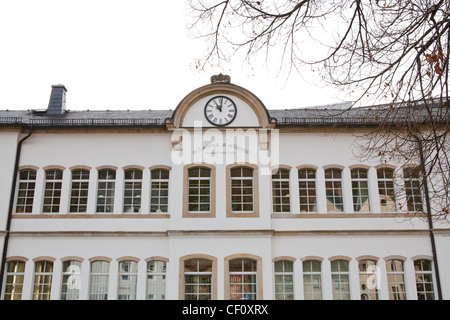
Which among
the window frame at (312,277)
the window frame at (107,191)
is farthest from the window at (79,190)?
the window frame at (312,277)

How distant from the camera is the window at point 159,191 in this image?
15828 millimetres

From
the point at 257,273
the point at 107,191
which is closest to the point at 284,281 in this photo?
the point at 257,273

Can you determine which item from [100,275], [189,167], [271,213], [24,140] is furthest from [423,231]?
[24,140]

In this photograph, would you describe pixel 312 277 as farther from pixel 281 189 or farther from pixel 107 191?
pixel 107 191

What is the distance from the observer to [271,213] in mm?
15516

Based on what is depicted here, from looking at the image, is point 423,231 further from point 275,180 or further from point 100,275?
point 100,275

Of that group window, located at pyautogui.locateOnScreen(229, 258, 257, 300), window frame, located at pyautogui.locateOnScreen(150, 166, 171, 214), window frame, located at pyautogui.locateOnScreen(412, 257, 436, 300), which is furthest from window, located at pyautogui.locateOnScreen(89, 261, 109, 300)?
window frame, located at pyautogui.locateOnScreen(412, 257, 436, 300)

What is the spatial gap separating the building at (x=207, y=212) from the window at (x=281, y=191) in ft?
0.12

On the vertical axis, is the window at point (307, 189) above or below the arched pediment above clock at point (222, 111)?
below

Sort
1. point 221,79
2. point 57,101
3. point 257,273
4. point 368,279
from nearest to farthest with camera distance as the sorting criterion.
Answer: point 257,273 < point 368,279 < point 221,79 < point 57,101

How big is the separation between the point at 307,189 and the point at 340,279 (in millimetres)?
3196

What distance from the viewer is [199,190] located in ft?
51.5

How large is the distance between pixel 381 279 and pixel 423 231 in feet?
7.01

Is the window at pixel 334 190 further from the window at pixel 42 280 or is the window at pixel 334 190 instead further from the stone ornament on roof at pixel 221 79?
the window at pixel 42 280
